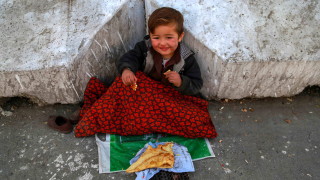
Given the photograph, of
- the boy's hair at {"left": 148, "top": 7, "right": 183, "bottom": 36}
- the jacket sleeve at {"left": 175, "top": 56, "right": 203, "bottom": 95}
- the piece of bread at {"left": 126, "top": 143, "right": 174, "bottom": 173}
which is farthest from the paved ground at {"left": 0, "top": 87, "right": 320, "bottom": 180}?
the boy's hair at {"left": 148, "top": 7, "right": 183, "bottom": 36}

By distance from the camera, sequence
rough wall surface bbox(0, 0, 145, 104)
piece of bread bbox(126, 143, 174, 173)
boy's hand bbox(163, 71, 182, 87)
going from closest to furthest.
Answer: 1. piece of bread bbox(126, 143, 174, 173)
2. boy's hand bbox(163, 71, 182, 87)
3. rough wall surface bbox(0, 0, 145, 104)

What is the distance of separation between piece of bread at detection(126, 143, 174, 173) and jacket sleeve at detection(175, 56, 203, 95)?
48 cm

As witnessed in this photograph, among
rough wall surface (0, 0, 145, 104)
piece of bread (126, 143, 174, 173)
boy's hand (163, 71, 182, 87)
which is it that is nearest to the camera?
piece of bread (126, 143, 174, 173)

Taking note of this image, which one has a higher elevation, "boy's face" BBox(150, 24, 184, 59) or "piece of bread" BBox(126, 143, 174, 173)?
"boy's face" BBox(150, 24, 184, 59)

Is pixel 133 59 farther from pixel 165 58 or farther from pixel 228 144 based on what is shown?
pixel 228 144

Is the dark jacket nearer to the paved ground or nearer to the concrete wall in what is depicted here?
the concrete wall

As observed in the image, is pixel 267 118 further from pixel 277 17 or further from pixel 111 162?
pixel 111 162

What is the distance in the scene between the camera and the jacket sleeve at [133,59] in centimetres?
213

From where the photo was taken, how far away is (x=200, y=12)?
88.8 inches

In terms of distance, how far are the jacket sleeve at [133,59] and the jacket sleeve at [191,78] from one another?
0.38m

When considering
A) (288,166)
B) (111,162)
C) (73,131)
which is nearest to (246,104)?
(288,166)

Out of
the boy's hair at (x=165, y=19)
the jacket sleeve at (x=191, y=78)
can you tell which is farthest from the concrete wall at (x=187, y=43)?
the boy's hair at (x=165, y=19)

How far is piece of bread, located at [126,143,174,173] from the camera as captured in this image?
1.85 meters

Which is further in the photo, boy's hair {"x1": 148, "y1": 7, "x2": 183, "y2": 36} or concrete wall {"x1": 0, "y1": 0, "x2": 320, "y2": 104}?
concrete wall {"x1": 0, "y1": 0, "x2": 320, "y2": 104}
